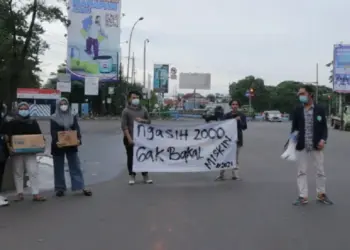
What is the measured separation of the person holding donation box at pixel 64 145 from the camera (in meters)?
8.83

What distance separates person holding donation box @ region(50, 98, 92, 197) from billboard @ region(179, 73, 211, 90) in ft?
264

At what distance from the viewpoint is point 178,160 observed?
1067 cm

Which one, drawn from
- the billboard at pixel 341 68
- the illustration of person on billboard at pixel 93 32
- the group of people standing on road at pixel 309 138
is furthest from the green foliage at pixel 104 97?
the group of people standing on road at pixel 309 138

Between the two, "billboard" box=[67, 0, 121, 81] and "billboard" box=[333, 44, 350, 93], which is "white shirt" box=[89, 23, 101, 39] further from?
"billboard" box=[333, 44, 350, 93]

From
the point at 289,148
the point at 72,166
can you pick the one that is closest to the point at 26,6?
the point at 72,166

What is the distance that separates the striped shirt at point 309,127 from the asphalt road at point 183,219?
36.0 inches

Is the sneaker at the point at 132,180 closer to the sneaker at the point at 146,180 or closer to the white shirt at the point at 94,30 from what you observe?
the sneaker at the point at 146,180

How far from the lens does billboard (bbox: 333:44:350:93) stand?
4753cm

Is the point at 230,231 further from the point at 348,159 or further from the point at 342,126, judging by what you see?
the point at 342,126

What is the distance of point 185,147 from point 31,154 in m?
3.39

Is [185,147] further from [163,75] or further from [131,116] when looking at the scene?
[163,75]

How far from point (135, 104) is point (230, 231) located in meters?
4.52

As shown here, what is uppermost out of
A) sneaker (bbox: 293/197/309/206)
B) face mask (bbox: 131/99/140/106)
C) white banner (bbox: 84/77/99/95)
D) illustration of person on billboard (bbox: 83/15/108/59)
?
illustration of person on billboard (bbox: 83/15/108/59)

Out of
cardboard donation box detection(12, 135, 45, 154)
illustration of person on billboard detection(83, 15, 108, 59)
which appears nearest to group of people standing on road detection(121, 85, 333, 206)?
cardboard donation box detection(12, 135, 45, 154)
